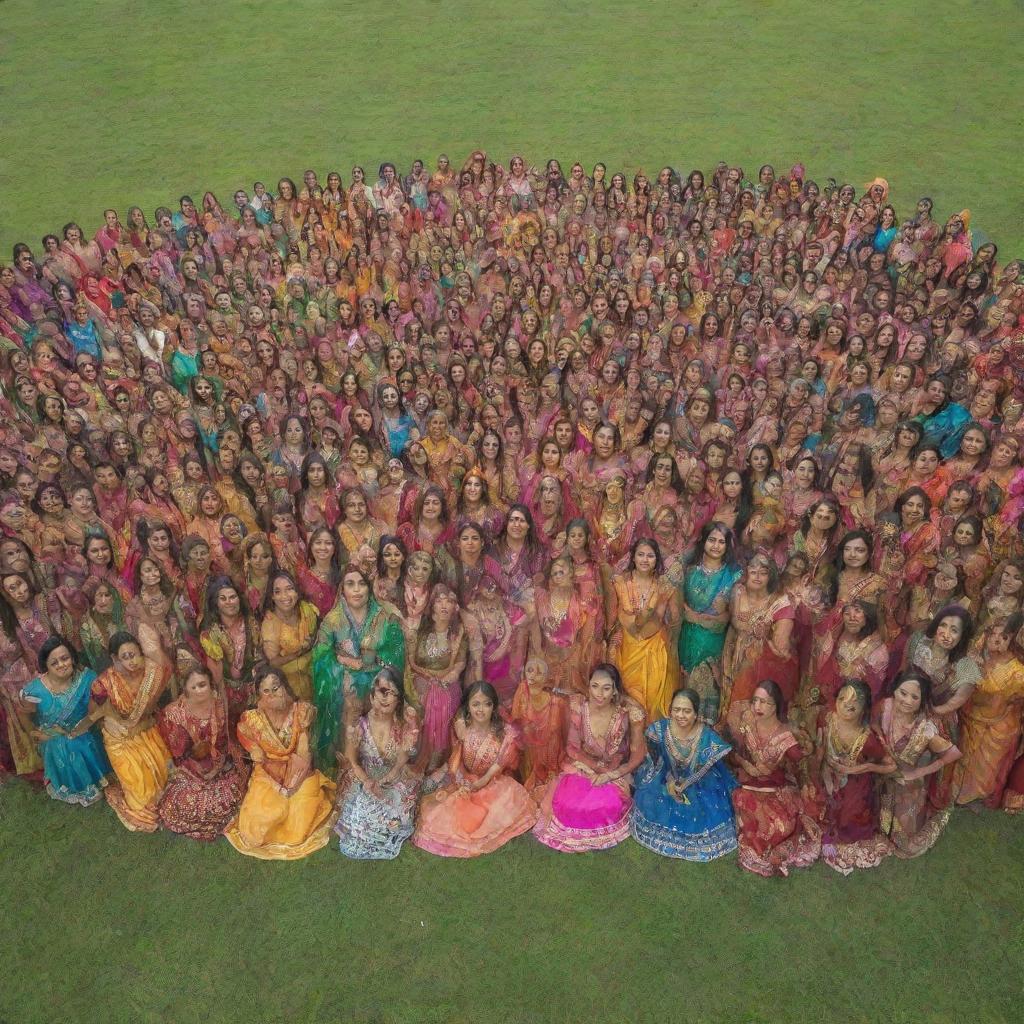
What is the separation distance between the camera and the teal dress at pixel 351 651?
5137mm

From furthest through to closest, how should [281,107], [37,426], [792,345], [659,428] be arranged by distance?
[281,107] → [792,345] → [37,426] → [659,428]

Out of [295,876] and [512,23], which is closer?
[295,876]

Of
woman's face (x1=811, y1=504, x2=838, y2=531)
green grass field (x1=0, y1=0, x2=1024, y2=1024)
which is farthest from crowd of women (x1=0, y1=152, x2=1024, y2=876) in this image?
green grass field (x1=0, y1=0, x2=1024, y2=1024)

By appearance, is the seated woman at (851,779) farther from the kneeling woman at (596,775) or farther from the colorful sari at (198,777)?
the colorful sari at (198,777)

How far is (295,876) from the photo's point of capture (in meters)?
4.68

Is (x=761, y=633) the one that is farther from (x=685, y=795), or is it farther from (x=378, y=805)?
(x=378, y=805)

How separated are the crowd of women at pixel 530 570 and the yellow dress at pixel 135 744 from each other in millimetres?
18

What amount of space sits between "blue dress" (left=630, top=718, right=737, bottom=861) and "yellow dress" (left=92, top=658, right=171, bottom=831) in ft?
9.22

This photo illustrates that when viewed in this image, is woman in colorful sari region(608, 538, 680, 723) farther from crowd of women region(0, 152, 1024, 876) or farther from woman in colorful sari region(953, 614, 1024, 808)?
woman in colorful sari region(953, 614, 1024, 808)

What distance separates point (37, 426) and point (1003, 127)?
1643 centimetres

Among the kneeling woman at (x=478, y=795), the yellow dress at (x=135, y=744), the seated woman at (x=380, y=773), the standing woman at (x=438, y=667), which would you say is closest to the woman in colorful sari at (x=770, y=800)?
the kneeling woman at (x=478, y=795)

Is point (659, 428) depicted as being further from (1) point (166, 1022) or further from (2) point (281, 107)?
(2) point (281, 107)

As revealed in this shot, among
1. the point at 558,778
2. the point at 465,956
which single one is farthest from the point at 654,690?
the point at 465,956

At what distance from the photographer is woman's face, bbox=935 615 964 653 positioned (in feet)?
14.9
